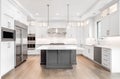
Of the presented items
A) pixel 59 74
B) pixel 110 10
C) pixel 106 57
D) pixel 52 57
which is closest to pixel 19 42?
pixel 52 57

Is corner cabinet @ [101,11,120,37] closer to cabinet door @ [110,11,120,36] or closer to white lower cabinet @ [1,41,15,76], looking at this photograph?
cabinet door @ [110,11,120,36]

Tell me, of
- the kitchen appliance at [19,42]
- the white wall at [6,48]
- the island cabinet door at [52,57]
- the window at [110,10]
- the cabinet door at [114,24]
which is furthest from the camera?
the kitchen appliance at [19,42]

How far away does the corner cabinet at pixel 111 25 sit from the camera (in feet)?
19.5

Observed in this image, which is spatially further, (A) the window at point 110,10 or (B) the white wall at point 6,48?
(A) the window at point 110,10

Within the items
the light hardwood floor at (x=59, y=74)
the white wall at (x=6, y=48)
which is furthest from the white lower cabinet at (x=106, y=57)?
the white wall at (x=6, y=48)

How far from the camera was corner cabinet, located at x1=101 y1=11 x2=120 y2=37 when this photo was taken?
5.95 metres

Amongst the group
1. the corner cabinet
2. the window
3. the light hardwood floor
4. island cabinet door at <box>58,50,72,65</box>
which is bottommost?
the light hardwood floor

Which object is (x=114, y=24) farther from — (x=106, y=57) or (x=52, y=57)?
(x=52, y=57)

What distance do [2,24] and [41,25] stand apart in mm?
7302

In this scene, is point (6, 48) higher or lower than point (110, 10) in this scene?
lower

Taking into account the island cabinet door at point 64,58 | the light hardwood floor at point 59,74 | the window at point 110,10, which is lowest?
the light hardwood floor at point 59,74

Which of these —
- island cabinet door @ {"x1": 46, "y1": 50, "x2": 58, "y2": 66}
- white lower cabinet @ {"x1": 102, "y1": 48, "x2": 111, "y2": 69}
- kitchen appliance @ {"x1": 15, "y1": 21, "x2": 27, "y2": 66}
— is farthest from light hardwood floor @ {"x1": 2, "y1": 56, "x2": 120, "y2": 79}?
kitchen appliance @ {"x1": 15, "y1": 21, "x2": 27, "y2": 66}

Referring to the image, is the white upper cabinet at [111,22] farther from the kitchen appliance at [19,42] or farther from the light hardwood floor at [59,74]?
the kitchen appliance at [19,42]

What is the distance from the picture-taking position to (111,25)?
6.51 m
